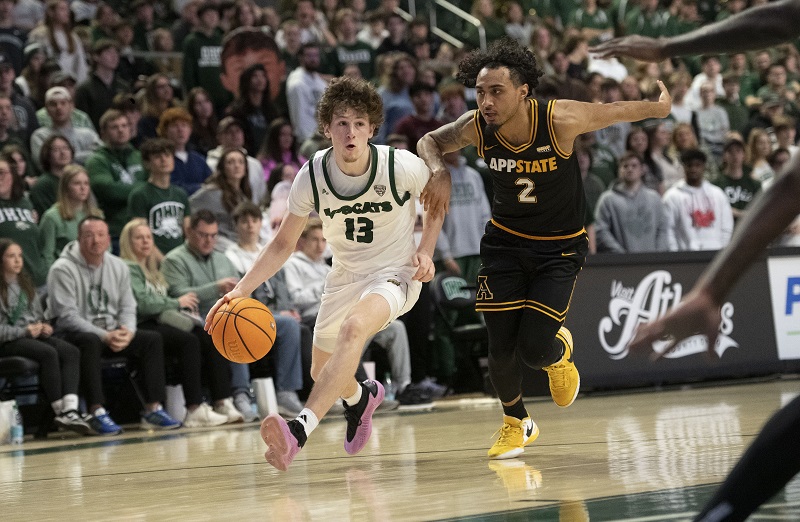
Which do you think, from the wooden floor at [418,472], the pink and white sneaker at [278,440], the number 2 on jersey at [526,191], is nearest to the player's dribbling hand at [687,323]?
the wooden floor at [418,472]

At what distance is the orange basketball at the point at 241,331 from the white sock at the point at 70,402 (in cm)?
358

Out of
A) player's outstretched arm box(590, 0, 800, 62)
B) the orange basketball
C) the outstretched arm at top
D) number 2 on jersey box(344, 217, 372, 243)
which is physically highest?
the outstretched arm at top

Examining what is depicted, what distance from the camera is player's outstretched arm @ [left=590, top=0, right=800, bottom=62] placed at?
109 inches

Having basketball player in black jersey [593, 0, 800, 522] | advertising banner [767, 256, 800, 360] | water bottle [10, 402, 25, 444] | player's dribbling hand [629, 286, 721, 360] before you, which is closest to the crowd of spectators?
water bottle [10, 402, 25, 444]

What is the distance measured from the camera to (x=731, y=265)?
247 cm

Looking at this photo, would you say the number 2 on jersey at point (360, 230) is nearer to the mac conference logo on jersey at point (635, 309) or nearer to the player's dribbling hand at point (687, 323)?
the player's dribbling hand at point (687, 323)

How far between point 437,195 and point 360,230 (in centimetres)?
45

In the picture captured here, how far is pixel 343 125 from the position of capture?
6.10 meters

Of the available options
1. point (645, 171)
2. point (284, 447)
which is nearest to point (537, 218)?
point (284, 447)

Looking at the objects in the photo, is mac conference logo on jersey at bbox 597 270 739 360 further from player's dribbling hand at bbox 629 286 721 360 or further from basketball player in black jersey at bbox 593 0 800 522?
player's dribbling hand at bbox 629 286 721 360

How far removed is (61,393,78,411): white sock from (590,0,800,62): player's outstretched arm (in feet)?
24.2

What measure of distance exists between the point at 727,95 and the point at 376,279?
1142 centimetres

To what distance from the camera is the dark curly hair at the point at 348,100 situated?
6082mm

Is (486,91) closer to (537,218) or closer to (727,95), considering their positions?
(537,218)
